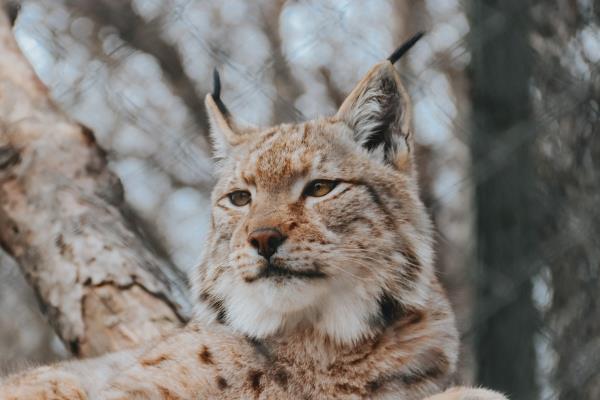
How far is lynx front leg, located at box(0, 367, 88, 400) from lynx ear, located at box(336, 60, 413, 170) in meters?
0.87

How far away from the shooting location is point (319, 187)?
1951 millimetres

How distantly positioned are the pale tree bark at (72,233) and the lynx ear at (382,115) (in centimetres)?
70

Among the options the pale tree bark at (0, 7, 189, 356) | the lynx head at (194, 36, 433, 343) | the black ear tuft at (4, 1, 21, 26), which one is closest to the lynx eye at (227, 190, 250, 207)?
the lynx head at (194, 36, 433, 343)

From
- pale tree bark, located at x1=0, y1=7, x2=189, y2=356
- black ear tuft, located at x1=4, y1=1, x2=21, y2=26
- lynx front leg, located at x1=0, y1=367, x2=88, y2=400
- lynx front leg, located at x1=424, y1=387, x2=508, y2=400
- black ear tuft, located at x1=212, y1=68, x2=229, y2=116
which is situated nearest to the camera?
lynx front leg, located at x1=424, y1=387, x2=508, y2=400

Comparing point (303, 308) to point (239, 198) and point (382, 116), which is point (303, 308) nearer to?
point (239, 198)

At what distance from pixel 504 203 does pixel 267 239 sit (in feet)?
1.63

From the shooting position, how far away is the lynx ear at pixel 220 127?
2201 mm

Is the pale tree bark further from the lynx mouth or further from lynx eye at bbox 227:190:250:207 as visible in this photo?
the lynx mouth

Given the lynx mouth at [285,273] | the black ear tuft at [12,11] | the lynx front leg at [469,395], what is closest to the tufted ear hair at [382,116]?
the lynx mouth at [285,273]

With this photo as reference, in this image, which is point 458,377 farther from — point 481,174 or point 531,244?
point 481,174

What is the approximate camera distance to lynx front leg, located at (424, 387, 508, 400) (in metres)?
1.69

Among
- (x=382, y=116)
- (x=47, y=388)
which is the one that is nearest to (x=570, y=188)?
(x=382, y=116)

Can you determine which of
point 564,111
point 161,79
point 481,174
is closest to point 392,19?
point 161,79

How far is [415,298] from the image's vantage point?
190 cm
